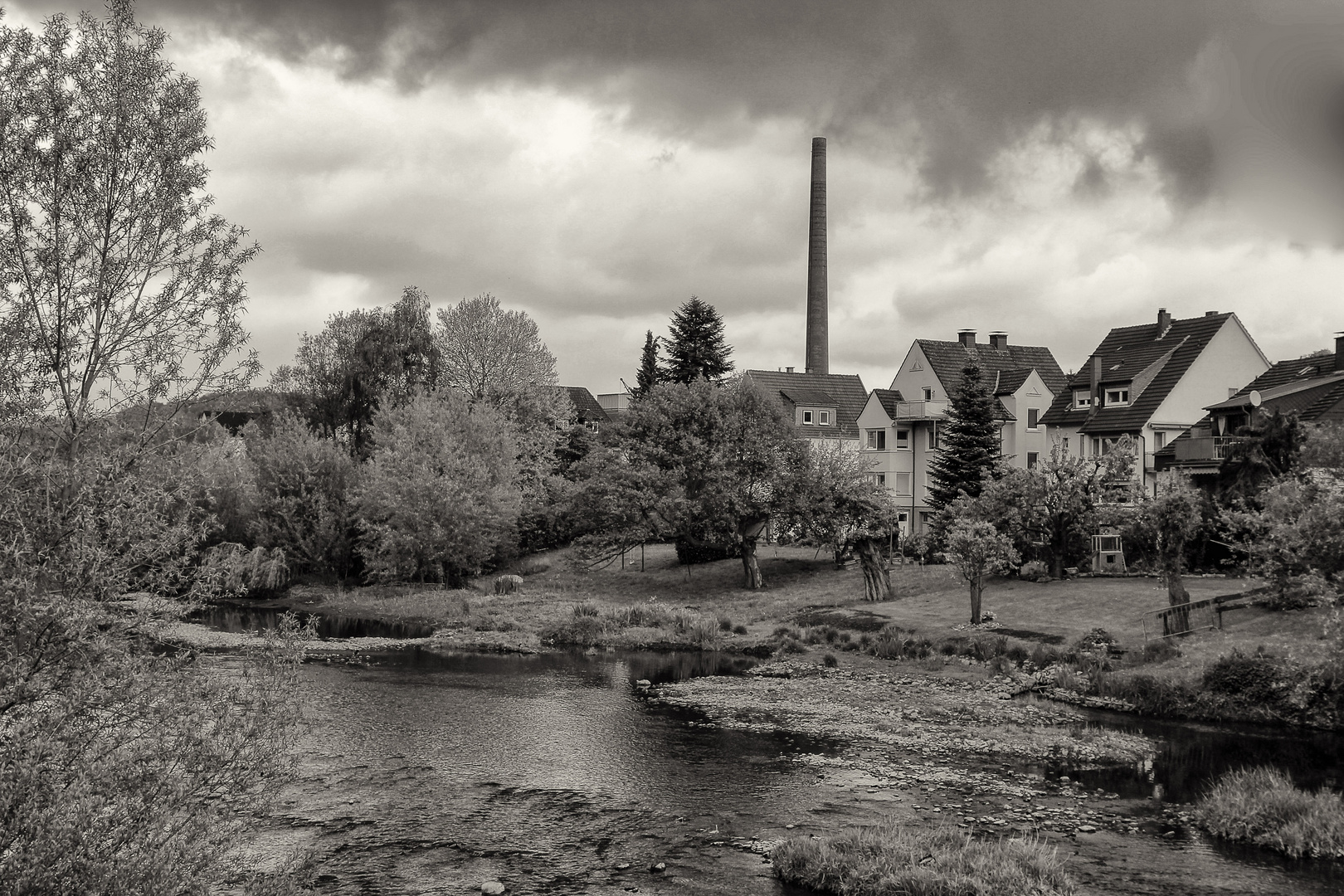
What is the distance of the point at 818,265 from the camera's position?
9538 cm

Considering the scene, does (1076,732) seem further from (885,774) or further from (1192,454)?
(1192,454)

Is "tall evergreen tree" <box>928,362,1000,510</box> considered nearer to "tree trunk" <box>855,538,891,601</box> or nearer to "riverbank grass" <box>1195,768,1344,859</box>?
"tree trunk" <box>855,538,891,601</box>

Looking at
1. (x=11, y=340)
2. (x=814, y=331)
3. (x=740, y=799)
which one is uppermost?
(x=814, y=331)

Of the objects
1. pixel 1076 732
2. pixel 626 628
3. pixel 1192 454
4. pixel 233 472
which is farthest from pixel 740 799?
pixel 233 472

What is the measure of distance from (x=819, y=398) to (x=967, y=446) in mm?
31027

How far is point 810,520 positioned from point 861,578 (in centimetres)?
388

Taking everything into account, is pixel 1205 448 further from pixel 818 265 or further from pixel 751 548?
pixel 818 265

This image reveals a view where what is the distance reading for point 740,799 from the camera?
73.5ft

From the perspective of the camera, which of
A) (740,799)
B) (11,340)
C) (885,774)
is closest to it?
(11,340)

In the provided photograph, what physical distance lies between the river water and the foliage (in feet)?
85.2

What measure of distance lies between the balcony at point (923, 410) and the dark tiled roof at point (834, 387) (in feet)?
45.3

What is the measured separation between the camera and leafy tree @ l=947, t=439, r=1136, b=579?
158 feet

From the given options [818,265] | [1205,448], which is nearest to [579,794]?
[1205,448]

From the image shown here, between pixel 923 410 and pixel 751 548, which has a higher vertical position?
pixel 923 410
